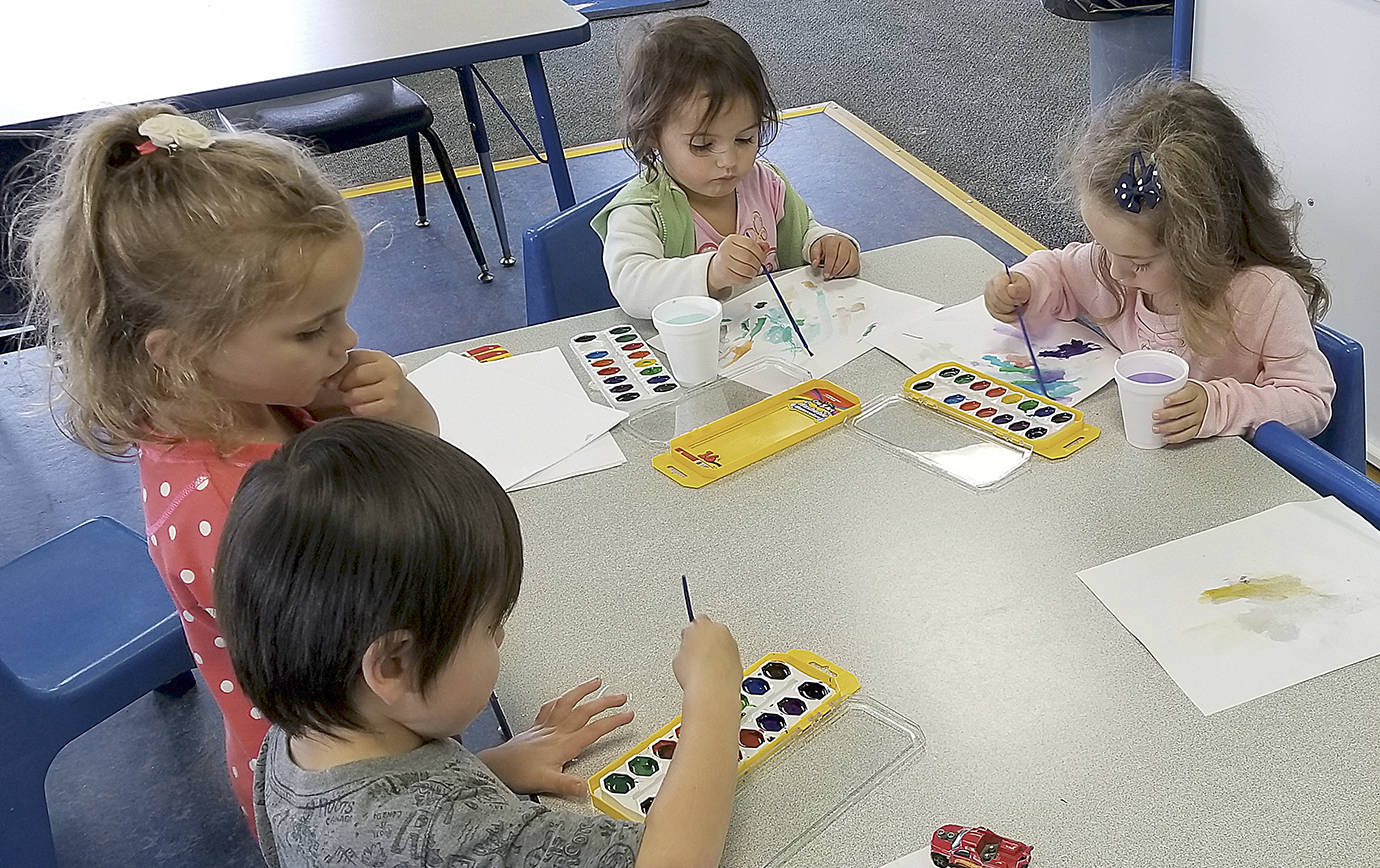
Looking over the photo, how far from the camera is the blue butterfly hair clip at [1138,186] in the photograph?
1321 mm

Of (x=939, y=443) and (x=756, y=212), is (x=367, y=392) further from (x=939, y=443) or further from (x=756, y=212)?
(x=756, y=212)

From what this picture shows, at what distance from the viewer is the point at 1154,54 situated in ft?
9.26

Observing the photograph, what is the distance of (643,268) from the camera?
5.46 ft

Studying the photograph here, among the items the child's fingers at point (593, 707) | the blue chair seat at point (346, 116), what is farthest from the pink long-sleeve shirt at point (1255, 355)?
the blue chair seat at point (346, 116)

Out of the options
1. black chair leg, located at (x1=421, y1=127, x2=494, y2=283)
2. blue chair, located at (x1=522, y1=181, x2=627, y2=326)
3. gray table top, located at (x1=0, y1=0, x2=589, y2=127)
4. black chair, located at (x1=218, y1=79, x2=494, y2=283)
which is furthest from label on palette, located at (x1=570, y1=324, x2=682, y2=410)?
black chair leg, located at (x1=421, y1=127, x2=494, y2=283)

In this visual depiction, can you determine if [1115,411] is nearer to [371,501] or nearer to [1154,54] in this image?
[371,501]

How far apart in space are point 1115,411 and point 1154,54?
181 centimetres

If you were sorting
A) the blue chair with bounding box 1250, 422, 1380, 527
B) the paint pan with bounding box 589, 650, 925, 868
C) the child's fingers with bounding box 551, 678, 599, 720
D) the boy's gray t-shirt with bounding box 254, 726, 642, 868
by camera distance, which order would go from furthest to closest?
the blue chair with bounding box 1250, 422, 1380, 527 < the child's fingers with bounding box 551, 678, 599, 720 < the paint pan with bounding box 589, 650, 925, 868 < the boy's gray t-shirt with bounding box 254, 726, 642, 868

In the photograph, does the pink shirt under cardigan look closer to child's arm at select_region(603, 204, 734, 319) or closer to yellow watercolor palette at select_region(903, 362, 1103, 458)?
child's arm at select_region(603, 204, 734, 319)

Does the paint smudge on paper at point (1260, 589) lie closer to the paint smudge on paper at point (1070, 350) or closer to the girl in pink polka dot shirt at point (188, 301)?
the paint smudge on paper at point (1070, 350)

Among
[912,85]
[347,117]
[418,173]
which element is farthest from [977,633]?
[912,85]

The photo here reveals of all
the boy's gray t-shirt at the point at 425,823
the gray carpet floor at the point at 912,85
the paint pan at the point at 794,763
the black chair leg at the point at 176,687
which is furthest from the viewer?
the gray carpet floor at the point at 912,85

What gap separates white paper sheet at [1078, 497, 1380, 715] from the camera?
967 millimetres

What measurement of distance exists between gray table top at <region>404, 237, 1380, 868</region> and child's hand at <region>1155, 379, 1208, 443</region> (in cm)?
2
